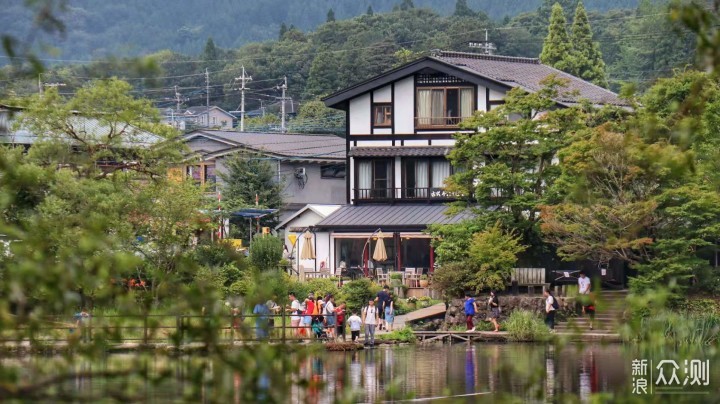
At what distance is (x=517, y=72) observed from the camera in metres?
46.7

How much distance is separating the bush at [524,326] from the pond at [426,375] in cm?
69

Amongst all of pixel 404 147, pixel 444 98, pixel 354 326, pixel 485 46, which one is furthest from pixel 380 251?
pixel 485 46

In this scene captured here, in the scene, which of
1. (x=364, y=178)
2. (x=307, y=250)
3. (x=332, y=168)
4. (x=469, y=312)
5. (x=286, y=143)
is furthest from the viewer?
(x=286, y=143)

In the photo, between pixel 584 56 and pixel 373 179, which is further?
pixel 584 56

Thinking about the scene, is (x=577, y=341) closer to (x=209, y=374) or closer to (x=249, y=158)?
(x=209, y=374)

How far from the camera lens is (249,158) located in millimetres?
51750

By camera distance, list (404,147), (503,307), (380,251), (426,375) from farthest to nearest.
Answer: (404,147)
(380,251)
(503,307)
(426,375)

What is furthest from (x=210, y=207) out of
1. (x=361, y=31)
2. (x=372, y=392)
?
(x=361, y=31)

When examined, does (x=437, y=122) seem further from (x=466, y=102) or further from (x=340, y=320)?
(x=340, y=320)

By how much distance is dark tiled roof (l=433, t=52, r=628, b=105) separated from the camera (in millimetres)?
42531

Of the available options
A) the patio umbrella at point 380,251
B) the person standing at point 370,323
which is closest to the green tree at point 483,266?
the person standing at point 370,323

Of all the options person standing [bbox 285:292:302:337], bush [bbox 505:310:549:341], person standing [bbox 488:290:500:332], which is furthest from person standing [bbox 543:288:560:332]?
person standing [bbox 285:292:302:337]

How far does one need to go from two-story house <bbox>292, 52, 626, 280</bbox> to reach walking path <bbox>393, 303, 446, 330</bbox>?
23.7 feet

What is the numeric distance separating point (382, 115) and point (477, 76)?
162 inches
